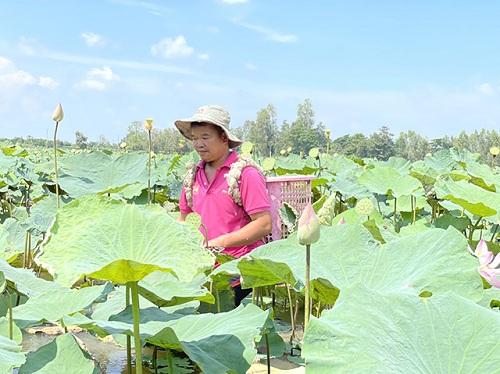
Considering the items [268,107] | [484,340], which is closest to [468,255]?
[484,340]

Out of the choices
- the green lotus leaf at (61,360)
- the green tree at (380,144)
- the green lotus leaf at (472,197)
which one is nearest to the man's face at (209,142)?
the green lotus leaf at (472,197)

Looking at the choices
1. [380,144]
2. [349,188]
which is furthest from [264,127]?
[349,188]

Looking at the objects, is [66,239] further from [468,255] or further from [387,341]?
[468,255]

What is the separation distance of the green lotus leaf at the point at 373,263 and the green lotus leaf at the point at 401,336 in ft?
1.25

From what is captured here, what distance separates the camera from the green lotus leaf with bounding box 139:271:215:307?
1402mm

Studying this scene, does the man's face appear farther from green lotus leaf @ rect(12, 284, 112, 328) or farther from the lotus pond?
green lotus leaf @ rect(12, 284, 112, 328)

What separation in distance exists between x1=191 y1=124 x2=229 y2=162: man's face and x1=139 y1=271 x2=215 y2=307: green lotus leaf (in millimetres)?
949

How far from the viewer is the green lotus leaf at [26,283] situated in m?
1.43

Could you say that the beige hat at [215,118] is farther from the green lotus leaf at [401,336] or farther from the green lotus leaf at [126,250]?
the green lotus leaf at [401,336]

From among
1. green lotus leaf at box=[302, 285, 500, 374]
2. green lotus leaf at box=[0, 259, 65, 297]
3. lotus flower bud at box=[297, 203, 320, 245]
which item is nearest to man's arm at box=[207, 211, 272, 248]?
green lotus leaf at box=[0, 259, 65, 297]

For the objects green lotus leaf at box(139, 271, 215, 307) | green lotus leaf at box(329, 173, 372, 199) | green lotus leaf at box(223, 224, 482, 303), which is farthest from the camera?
green lotus leaf at box(329, 173, 372, 199)

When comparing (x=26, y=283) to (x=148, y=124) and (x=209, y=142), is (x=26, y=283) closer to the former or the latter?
(x=148, y=124)

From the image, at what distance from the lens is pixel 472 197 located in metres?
2.46

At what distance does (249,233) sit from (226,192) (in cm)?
18
